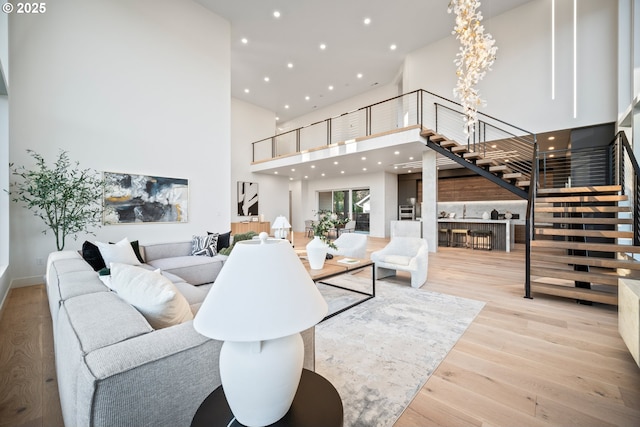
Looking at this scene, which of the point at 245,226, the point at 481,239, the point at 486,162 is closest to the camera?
the point at 486,162

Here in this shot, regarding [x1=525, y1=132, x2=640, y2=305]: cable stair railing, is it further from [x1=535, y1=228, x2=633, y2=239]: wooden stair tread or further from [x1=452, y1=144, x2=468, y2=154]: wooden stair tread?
[x1=452, y1=144, x2=468, y2=154]: wooden stair tread

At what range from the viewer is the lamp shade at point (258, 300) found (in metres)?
0.75

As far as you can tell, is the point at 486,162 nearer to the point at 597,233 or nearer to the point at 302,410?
the point at 597,233

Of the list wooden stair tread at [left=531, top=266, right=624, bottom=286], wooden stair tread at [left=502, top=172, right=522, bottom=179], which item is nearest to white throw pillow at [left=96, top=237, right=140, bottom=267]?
wooden stair tread at [left=531, top=266, right=624, bottom=286]

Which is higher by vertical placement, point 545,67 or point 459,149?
point 545,67

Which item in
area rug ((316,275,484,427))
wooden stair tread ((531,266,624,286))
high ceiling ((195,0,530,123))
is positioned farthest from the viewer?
high ceiling ((195,0,530,123))

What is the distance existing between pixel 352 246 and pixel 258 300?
444 cm

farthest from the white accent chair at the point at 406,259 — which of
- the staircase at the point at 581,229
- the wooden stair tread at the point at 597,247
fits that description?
the wooden stair tread at the point at 597,247

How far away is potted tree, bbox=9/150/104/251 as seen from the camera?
155 inches

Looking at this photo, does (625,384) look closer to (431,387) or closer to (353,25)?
(431,387)

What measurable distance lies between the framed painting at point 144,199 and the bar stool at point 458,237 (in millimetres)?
7500

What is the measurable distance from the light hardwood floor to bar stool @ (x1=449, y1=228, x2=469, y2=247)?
193 inches

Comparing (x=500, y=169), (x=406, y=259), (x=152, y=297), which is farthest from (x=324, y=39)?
(x=152, y=297)

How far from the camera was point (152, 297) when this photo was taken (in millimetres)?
1306
